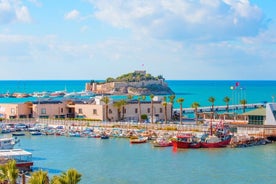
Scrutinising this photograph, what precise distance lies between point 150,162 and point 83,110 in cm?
3326

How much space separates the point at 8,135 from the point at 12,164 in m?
40.7

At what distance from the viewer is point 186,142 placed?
2264 inches

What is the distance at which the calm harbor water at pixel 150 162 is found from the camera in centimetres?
4175

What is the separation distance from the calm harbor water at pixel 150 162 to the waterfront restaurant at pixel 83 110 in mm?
15058

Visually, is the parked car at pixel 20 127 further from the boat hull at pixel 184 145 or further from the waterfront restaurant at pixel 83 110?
the boat hull at pixel 184 145

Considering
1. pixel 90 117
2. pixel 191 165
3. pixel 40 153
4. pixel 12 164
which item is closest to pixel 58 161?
pixel 40 153

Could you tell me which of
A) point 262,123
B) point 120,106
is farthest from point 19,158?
point 120,106

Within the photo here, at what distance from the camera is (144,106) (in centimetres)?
8062

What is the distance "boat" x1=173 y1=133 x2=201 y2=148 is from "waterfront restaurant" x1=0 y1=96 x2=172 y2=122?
64.4 ft

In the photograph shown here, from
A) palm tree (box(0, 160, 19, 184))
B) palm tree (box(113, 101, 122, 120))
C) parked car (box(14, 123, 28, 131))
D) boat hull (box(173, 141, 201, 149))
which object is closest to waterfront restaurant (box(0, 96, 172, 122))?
palm tree (box(113, 101, 122, 120))

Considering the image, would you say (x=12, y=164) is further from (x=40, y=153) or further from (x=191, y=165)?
(x=40, y=153)

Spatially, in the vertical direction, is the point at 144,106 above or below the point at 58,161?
above

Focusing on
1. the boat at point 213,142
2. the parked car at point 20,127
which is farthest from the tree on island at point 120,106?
the boat at point 213,142

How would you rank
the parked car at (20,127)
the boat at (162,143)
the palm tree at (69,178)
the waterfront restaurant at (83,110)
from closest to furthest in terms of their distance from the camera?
the palm tree at (69,178) → the boat at (162,143) → the parked car at (20,127) → the waterfront restaurant at (83,110)
